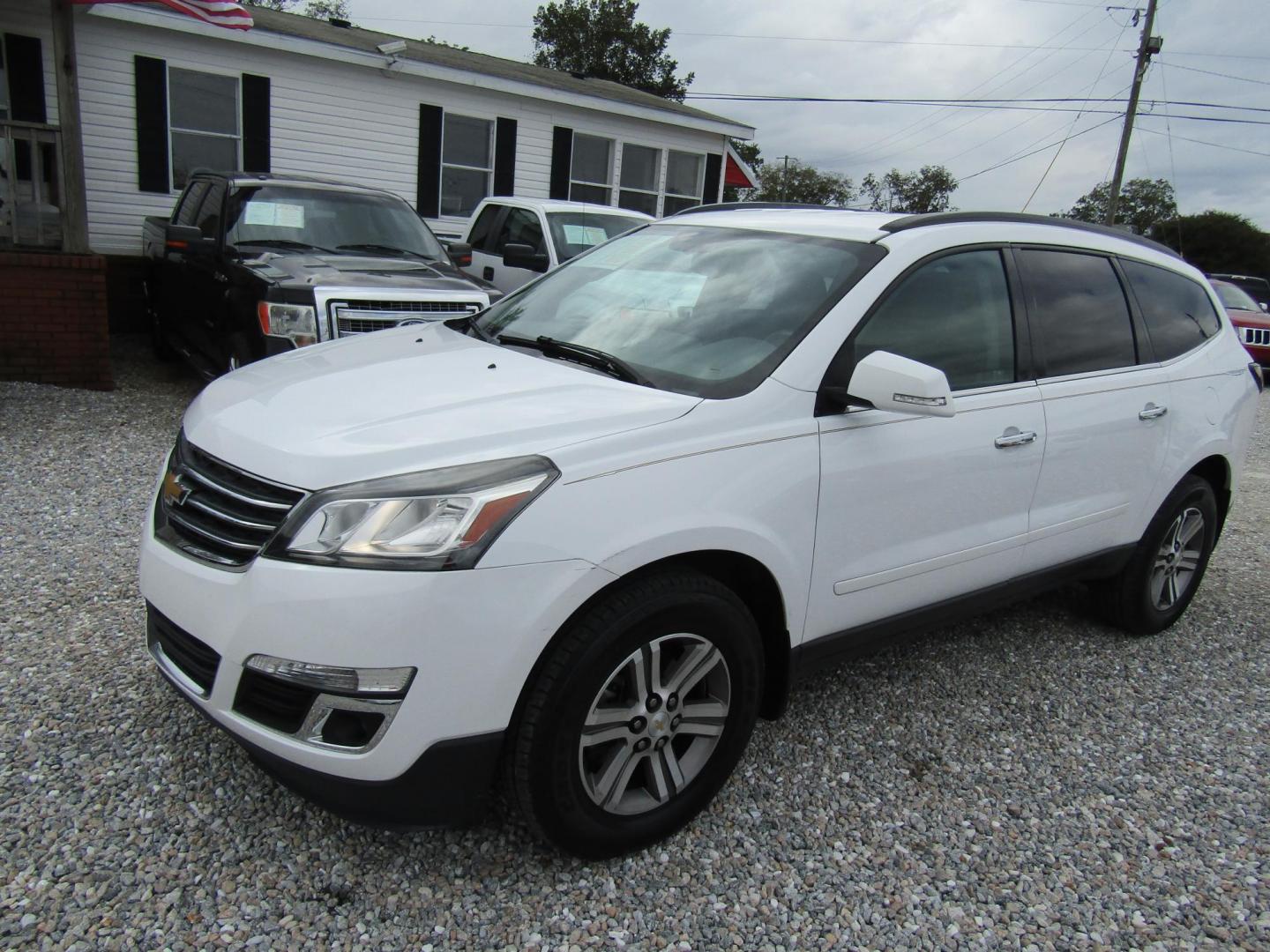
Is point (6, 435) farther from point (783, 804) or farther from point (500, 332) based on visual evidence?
point (783, 804)

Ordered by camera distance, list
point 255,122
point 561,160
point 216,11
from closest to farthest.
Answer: point 216,11
point 255,122
point 561,160

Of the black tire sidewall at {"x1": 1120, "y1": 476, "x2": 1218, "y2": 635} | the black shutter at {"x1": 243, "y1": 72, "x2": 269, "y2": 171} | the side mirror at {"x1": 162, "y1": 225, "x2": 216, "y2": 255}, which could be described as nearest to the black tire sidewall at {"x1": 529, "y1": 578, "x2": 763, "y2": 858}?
the black tire sidewall at {"x1": 1120, "y1": 476, "x2": 1218, "y2": 635}

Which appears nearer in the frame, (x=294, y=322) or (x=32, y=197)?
(x=294, y=322)

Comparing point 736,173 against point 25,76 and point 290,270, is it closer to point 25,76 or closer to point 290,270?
point 25,76

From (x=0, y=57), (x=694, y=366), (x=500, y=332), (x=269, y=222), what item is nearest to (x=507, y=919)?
(x=694, y=366)

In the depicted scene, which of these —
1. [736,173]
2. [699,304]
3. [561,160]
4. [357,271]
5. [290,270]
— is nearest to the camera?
[699,304]

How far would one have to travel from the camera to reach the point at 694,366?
2.85 meters

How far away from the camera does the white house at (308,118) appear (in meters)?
10.2

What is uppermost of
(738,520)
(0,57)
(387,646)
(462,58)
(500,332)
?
(462,58)

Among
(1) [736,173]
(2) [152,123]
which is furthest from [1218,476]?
(1) [736,173]

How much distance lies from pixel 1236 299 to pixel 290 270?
1659cm

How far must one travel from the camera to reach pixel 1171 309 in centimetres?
426

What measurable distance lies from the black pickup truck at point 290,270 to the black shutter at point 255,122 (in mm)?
3235

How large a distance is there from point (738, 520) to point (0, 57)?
11.3m
